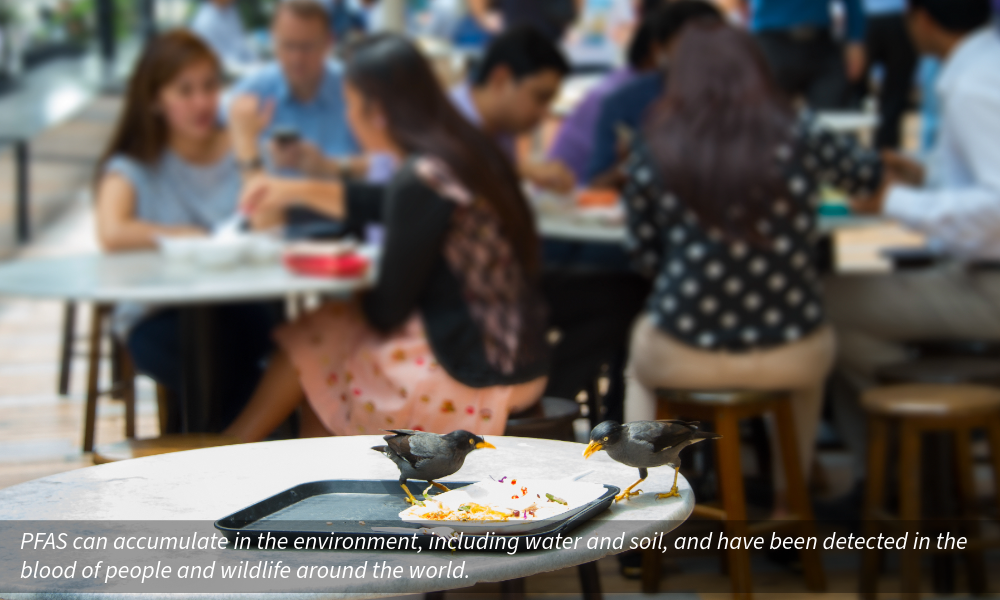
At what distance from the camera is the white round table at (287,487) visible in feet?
3.30

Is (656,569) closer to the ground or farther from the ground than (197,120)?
closer to the ground

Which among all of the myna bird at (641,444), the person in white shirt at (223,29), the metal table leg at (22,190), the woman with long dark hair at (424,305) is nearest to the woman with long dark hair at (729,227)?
the woman with long dark hair at (424,305)

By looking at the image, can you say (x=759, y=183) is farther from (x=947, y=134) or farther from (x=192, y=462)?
(x=192, y=462)

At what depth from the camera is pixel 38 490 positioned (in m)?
1.27

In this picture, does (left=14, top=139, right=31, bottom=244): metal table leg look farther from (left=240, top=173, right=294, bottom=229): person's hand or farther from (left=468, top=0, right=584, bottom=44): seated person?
(left=240, top=173, right=294, bottom=229): person's hand

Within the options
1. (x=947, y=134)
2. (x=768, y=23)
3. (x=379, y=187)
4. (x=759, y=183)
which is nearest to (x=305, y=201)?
(x=379, y=187)

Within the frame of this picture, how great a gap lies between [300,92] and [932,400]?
2.94 meters

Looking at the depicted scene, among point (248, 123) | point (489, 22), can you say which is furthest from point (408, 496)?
point (489, 22)

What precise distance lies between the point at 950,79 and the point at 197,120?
2.31 meters

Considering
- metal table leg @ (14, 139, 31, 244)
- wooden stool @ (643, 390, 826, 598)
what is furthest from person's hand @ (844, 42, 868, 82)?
metal table leg @ (14, 139, 31, 244)

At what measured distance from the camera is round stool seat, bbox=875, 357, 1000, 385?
282 cm

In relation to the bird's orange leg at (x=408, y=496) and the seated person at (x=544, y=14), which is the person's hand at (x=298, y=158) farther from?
the seated person at (x=544, y=14)

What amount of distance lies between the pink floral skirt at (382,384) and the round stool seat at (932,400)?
0.87 meters

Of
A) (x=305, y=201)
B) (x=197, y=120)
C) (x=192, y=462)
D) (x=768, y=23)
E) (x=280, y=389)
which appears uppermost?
(x=768, y=23)
